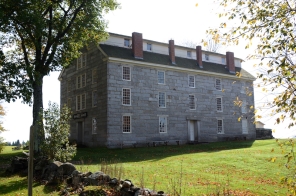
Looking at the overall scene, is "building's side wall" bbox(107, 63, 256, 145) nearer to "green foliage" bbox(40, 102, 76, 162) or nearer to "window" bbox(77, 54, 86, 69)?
"window" bbox(77, 54, 86, 69)

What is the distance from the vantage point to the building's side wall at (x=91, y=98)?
30.5m

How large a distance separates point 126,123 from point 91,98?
4.90 m

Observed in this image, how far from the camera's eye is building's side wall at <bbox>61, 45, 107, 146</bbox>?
3055 centimetres

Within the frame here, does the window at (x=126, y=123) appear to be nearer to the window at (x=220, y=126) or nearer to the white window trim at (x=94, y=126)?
the white window trim at (x=94, y=126)

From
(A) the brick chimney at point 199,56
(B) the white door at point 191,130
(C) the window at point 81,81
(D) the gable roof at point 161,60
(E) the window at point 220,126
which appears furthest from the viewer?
(A) the brick chimney at point 199,56

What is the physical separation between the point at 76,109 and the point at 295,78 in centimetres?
3186

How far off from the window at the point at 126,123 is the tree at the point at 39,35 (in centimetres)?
825

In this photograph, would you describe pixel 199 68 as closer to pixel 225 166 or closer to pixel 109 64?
pixel 109 64

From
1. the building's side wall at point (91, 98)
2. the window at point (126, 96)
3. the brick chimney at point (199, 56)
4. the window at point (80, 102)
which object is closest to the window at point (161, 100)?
the window at point (126, 96)

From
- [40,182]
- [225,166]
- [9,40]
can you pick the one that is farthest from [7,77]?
[225,166]

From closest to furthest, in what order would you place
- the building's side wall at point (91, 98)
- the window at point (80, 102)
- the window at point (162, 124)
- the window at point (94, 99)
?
1. the building's side wall at point (91, 98)
2. the window at point (94, 99)
3. the window at point (162, 124)
4. the window at point (80, 102)

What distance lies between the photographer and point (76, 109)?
35.8 metres

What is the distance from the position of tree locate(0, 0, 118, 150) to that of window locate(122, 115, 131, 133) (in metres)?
8.25

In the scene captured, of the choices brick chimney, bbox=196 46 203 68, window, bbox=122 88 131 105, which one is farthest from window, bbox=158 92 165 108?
brick chimney, bbox=196 46 203 68
